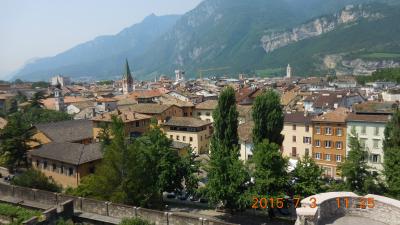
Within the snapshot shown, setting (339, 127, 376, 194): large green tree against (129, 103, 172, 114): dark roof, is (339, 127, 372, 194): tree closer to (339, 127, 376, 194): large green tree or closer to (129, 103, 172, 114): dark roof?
(339, 127, 376, 194): large green tree

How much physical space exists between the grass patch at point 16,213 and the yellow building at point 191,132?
3731 cm

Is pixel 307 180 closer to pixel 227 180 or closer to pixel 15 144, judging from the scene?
pixel 227 180

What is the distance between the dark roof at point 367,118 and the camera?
48531 millimetres

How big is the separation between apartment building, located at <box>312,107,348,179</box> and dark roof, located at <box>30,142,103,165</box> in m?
29.3

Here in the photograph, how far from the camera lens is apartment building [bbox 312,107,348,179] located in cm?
5188

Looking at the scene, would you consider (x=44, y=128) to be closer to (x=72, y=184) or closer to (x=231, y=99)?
(x=72, y=184)

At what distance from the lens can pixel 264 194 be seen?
105 ft

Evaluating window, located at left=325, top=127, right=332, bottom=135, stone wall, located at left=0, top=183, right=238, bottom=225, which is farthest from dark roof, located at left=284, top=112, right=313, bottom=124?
stone wall, located at left=0, top=183, right=238, bottom=225

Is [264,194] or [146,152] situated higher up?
[146,152]

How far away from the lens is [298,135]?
183 ft

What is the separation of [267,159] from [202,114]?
158ft

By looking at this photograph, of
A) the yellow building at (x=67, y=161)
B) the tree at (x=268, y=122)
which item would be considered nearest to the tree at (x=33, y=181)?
the yellow building at (x=67, y=161)

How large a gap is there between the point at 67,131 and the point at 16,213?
113 feet

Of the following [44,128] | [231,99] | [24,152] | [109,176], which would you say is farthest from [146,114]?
[109,176]
